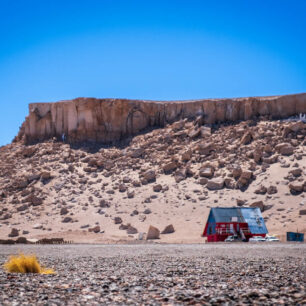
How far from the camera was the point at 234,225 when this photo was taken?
32125 mm

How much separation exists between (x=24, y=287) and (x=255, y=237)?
2637 centimetres

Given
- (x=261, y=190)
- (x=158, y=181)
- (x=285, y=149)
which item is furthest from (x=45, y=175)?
(x=285, y=149)

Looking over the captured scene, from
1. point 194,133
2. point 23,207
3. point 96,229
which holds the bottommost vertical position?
point 96,229

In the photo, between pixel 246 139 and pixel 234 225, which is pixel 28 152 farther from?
pixel 234 225

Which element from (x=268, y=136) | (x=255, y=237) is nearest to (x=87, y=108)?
(x=268, y=136)

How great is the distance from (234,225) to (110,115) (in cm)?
3246

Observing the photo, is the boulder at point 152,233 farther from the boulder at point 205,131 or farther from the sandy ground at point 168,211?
the boulder at point 205,131

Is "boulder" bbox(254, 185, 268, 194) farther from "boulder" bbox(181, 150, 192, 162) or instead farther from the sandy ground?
"boulder" bbox(181, 150, 192, 162)

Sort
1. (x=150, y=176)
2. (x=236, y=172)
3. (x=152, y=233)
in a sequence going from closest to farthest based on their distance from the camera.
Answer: (x=152, y=233) < (x=236, y=172) < (x=150, y=176)

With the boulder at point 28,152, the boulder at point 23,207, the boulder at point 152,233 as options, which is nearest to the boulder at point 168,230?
the boulder at point 152,233

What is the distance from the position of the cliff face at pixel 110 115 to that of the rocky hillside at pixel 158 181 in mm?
1697

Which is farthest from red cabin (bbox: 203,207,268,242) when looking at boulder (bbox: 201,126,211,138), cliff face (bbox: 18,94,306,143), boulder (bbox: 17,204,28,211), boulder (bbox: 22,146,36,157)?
boulder (bbox: 22,146,36,157)

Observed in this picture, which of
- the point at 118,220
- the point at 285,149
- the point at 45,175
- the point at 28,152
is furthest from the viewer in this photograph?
the point at 28,152

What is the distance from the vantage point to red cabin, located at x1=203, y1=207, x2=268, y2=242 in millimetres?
32000
